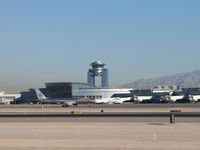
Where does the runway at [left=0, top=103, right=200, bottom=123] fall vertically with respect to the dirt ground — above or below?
above

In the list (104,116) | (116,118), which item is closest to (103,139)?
(116,118)

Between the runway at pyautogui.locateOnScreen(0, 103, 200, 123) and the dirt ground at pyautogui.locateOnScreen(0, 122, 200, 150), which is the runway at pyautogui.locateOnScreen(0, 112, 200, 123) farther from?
the dirt ground at pyautogui.locateOnScreen(0, 122, 200, 150)

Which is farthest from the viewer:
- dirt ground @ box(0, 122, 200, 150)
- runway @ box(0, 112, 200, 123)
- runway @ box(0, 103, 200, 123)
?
runway @ box(0, 103, 200, 123)

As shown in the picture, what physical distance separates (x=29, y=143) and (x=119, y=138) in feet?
25.5

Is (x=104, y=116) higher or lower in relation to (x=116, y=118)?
higher

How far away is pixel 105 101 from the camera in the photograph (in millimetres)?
198375

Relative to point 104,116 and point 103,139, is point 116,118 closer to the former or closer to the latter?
point 104,116

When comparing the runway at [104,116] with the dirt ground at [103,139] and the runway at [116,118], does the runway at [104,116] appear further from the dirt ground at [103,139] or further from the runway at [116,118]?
the dirt ground at [103,139]

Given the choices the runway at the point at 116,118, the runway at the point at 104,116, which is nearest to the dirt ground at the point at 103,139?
the runway at the point at 116,118

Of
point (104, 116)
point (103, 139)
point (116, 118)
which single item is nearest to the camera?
point (103, 139)

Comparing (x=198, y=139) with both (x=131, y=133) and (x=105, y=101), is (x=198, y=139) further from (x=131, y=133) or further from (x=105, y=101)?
(x=105, y=101)

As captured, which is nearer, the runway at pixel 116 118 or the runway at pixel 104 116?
the runway at pixel 116 118

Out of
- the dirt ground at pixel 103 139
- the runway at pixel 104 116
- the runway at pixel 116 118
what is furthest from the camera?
the runway at pixel 104 116

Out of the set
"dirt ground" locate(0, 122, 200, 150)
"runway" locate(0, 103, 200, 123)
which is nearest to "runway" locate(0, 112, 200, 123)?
"runway" locate(0, 103, 200, 123)
